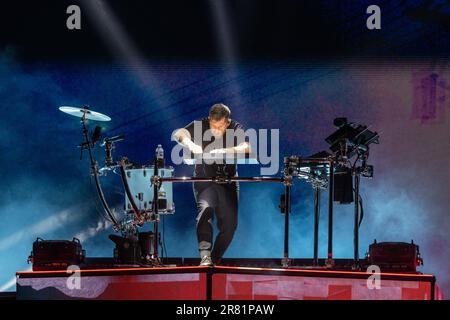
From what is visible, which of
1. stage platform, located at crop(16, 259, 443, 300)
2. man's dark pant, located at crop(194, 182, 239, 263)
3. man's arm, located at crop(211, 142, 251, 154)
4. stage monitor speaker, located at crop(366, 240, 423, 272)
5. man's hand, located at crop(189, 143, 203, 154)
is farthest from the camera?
man's dark pant, located at crop(194, 182, 239, 263)

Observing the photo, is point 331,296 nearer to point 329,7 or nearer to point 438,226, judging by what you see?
point 438,226

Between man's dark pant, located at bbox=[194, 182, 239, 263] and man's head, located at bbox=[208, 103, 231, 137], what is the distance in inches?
21.1

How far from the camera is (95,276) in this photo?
523 centimetres

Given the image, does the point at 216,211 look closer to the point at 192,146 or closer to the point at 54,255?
the point at 192,146

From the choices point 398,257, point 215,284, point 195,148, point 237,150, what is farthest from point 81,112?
point 398,257

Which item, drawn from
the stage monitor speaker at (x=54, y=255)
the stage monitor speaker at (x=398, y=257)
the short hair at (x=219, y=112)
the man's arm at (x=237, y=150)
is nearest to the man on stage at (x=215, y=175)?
the short hair at (x=219, y=112)

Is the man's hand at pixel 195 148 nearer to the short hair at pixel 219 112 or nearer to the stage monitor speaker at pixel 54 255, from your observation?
the short hair at pixel 219 112

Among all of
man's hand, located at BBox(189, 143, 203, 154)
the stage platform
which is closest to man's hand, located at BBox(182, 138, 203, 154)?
man's hand, located at BBox(189, 143, 203, 154)

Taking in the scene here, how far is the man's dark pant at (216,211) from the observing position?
6410 millimetres

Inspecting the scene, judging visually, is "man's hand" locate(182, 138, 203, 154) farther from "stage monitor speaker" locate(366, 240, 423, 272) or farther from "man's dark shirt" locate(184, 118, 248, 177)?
"stage monitor speaker" locate(366, 240, 423, 272)

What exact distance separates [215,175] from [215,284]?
1.52 metres

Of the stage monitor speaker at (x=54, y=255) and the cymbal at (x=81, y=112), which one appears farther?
the cymbal at (x=81, y=112)

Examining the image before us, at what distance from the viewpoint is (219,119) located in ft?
21.7

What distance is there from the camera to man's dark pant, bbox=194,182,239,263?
641 centimetres
